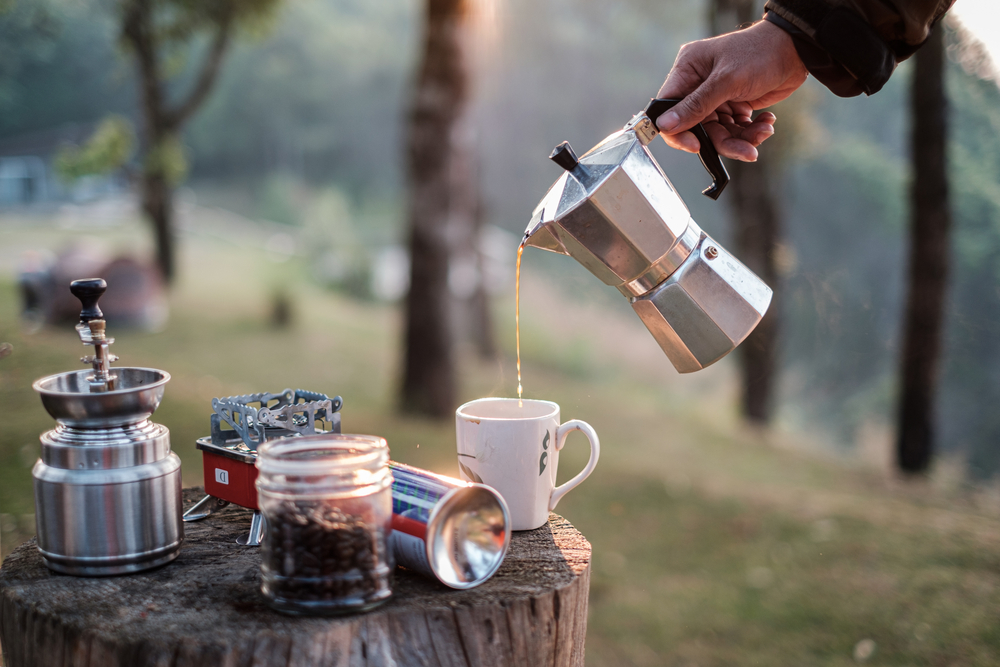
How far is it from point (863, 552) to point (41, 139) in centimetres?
764

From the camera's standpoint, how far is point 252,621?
1015mm

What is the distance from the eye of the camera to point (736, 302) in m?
1.38

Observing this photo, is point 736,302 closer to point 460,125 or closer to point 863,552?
point 863,552

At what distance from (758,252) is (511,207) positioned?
9.54m

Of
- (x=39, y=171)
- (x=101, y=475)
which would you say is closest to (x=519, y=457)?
(x=101, y=475)

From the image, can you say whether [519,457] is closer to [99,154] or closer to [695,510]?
[695,510]

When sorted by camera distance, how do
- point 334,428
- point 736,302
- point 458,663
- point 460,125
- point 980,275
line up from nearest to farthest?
point 458,663 < point 334,428 < point 736,302 < point 980,275 < point 460,125

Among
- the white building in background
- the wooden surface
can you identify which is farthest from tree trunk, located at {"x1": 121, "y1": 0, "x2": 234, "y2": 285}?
the wooden surface

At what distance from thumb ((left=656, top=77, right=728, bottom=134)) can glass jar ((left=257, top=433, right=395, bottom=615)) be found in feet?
2.65

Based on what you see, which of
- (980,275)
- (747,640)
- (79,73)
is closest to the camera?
(747,640)

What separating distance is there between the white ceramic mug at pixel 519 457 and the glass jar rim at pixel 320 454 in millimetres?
267

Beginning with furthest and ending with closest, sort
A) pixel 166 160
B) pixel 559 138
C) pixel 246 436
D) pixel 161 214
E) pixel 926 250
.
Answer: pixel 559 138, pixel 161 214, pixel 166 160, pixel 926 250, pixel 246 436

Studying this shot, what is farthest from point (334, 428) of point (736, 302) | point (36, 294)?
point (36, 294)

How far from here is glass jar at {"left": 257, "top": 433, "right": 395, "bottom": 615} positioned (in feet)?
3.22
